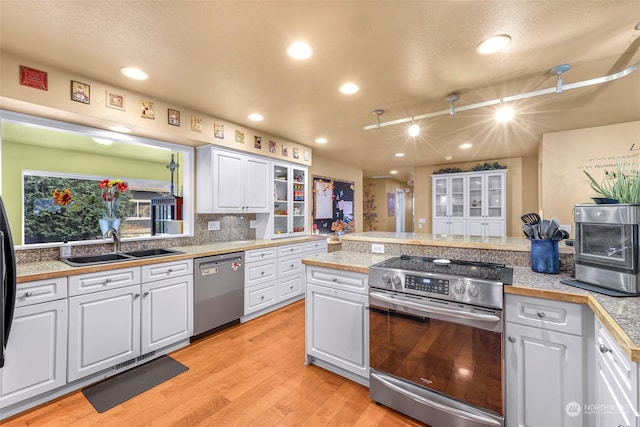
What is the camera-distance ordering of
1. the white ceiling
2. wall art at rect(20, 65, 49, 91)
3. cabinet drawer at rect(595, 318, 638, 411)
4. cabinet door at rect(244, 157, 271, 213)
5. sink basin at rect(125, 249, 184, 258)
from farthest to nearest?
cabinet door at rect(244, 157, 271, 213), sink basin at rect(125, 249, 184, 258), wall art at rect(20, 65, 49, 91), the white ceiling, cabinet drawer at rect(595, 318, 638, 411)

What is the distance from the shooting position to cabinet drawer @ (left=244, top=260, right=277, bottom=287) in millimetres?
3283

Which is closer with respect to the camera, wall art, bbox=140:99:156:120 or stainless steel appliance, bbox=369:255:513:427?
stainless steel appliance, bbox=369:255:513:427

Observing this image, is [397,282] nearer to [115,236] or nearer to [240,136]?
[115,236]

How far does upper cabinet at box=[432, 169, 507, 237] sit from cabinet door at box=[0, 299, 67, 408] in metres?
6.26

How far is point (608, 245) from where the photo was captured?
1414 millimetres

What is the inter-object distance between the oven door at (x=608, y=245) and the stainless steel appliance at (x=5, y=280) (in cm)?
277

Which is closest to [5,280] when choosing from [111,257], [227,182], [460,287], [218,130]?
[111,257]

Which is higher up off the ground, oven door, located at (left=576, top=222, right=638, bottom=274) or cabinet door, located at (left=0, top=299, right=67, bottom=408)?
oven door, located at (left=576, top=222, right=638, bottom=274)

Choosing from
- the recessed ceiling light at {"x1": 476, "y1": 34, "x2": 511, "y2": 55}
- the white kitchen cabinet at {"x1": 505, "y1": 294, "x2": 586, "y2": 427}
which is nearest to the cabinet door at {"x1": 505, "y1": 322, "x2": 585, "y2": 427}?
the white kitchen cabinet at {"x1": 505, "y1": 294, "x2": 586, "y2": 427}

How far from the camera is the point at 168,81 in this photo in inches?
90.8

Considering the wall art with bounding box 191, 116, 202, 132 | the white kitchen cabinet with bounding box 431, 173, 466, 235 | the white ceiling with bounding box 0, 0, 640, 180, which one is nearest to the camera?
the white ceiling with bounding box 0, 0, 640, 180

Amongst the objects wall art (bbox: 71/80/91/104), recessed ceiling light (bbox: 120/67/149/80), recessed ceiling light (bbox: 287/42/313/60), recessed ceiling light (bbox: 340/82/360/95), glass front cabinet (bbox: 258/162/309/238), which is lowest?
glass front cabinet (bbox: 258/162/309/238)

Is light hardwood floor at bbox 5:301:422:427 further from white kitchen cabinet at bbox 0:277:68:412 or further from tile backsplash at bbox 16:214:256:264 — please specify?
tile backsplash at bbox 16:214:256:264

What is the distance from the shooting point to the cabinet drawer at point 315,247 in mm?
4229
